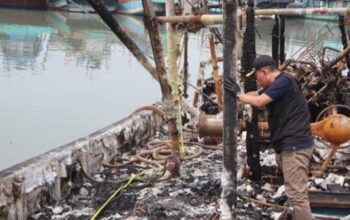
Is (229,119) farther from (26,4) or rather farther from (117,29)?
(26,4)

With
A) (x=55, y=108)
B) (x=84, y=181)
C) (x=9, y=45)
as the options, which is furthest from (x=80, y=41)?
(x=84, y=181)

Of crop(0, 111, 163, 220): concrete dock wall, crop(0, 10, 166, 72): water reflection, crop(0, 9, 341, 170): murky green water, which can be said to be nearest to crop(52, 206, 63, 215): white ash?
crop(0, 111, 163, 220): concrete dock wall

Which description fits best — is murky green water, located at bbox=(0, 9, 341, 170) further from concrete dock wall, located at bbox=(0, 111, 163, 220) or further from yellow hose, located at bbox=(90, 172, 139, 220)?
yellow hose, located at bbox=(90, 172, 139, 220)

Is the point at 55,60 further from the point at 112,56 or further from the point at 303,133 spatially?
the point at 303,133

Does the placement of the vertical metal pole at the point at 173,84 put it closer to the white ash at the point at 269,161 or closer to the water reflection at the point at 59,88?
the white ash at the point at 269,161

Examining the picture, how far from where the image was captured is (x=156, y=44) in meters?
6.26

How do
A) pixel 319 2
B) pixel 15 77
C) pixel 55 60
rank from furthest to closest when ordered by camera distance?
1. pixel 319 2
2. pixel 55 60
3. pixel 15 77

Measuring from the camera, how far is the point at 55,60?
2256 centimetres

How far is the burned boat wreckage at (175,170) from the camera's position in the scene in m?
5.39

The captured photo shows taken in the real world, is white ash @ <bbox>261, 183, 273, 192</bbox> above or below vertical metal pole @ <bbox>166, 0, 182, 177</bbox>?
below

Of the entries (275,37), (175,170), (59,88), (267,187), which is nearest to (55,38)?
(59,88)

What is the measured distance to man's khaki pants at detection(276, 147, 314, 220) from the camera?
4891 millimetres

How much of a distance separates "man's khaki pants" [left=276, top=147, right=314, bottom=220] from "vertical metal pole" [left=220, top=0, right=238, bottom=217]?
0.80 metres

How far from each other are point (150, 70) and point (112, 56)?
61.9ft
